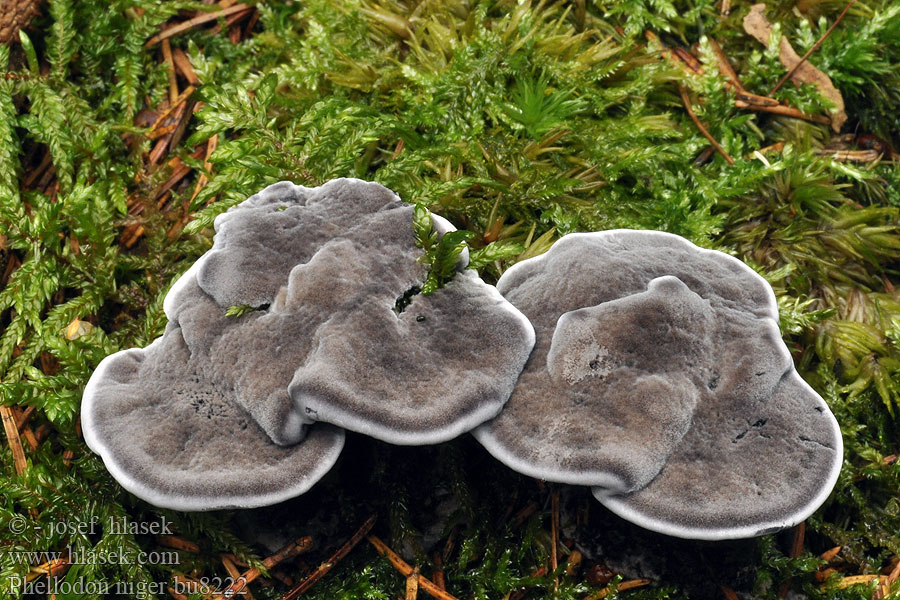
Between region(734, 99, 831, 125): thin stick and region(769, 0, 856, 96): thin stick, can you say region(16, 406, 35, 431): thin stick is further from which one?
region(769, 0, 856, 96): thin stick

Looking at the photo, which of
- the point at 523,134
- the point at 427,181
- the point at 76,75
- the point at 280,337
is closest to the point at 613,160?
the point at 523,134

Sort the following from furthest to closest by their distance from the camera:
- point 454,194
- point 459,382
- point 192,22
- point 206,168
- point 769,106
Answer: point 192,22
point 769,106
point 206,168
point 454,194
point 459,382

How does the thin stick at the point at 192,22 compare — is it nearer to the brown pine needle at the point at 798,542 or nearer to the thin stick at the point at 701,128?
the thin stick at the point at 701,128

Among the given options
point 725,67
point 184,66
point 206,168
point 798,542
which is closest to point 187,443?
point 206,168

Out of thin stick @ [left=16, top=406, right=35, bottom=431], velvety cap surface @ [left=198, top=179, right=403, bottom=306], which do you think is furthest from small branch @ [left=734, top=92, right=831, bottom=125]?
thin stick @ [left=16, top=406, right=35, bottom=431]

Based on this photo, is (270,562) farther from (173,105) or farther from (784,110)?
(784,110)

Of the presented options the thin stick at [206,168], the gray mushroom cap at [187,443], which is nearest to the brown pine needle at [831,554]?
the gray mushroom cap at [187,443]

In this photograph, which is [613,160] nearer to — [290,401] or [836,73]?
[836,73]
